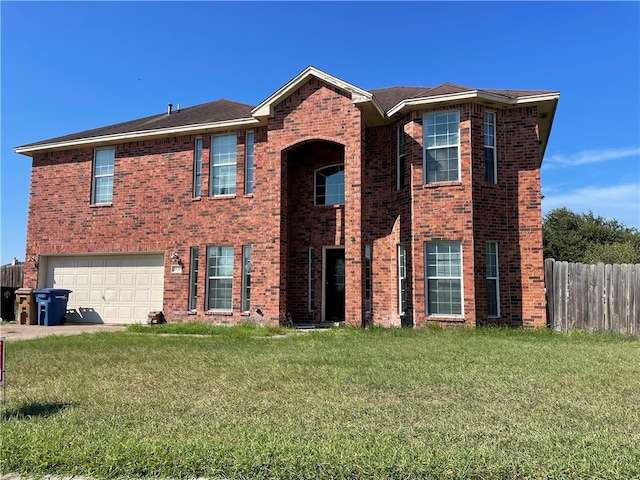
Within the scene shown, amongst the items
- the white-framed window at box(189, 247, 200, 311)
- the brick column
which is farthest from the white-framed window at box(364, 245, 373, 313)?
the white-framed window at box(189, 247, 200, 311)

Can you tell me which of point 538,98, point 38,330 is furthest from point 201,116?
point 538,98

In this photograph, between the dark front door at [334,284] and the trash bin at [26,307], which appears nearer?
the dark front door at [334,284]

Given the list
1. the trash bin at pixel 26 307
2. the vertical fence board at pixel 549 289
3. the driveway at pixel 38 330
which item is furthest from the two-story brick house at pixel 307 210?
the driveway at pixel 38 330

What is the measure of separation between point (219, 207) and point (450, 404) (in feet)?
35.7

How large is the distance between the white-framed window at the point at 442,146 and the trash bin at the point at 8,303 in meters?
14.6

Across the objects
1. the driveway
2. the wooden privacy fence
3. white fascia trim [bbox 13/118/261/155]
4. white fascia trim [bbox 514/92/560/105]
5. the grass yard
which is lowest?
the driveway

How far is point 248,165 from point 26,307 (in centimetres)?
887

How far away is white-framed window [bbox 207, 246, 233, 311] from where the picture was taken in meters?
13.9

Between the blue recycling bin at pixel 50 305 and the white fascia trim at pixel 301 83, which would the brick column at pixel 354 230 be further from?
the blue recycling bin at pixel 50 305

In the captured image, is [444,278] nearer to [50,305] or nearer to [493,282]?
[493,282]

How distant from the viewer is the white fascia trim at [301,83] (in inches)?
476

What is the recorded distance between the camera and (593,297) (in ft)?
37.4

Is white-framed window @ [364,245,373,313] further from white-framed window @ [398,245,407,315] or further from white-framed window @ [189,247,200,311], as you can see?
white-framed window @ [189,247,200,311]

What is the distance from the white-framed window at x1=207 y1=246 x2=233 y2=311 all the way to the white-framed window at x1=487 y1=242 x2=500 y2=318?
755 cm
